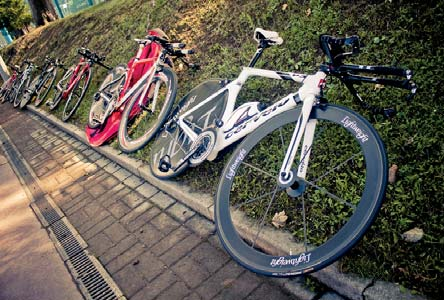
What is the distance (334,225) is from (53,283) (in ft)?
9.63

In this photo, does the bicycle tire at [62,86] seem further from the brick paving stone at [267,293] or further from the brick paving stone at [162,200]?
the brick paving stone at [267,293]

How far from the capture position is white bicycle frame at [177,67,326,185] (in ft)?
8.48

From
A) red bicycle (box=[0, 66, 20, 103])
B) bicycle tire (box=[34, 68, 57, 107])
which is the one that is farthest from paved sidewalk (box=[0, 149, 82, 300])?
red bicycle (box=[0, 66, 20, 103])

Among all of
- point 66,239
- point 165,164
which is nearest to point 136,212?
point 165,164

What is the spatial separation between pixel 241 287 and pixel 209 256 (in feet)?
1.77

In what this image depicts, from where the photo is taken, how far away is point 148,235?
12.5 ft

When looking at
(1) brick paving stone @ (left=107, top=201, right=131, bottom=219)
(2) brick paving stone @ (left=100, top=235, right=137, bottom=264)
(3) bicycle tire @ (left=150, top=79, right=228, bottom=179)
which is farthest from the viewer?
(1) brick paving stone @ (left=107, top=201, right=131, bottom=219)

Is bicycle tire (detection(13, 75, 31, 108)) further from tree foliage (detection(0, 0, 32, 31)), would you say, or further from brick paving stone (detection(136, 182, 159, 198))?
tree foliage (detection(0, 0, 32, 31))

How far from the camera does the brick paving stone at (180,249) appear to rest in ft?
11.0

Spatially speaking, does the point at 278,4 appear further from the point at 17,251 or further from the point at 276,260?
the point at 17,251

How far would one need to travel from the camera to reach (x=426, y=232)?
2.35 m

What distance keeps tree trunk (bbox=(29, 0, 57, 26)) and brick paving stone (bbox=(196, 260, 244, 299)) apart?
21379mm

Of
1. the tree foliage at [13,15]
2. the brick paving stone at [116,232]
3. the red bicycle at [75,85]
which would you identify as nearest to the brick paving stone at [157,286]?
the brick paving stone at [116,232]

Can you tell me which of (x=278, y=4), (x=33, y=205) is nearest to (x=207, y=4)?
(x=278, y=4)
